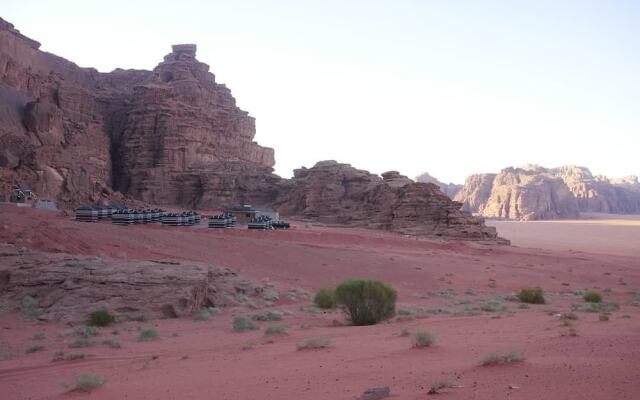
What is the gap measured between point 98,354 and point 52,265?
7.99 meters

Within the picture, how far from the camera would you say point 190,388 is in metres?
7.59

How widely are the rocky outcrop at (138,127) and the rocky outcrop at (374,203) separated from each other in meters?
5.81

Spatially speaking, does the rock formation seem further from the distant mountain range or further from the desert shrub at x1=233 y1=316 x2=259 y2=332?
the distant mountain range

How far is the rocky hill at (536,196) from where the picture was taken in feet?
418

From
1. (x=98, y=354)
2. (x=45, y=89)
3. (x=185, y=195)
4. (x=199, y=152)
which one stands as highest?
(x=45, y=89)

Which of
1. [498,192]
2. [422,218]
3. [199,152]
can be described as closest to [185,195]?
[199,152]

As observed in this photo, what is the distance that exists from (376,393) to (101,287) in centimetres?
1232

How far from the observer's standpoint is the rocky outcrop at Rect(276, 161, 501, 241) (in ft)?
165

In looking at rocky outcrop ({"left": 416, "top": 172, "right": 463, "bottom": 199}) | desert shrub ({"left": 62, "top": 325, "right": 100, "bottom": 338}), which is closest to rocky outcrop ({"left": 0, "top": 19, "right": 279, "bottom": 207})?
desert shrub ({"left": 62, "top": 325, "right": 100, "bottom": 338})

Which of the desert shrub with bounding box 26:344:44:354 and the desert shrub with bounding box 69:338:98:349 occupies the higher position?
the desert shrub with bounding box 69:338:98:349

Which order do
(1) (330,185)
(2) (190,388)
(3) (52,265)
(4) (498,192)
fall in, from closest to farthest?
1. (2) (190,388)
2. (3) (52,265)
3. (1) (330,185)
4. (4) (498,192)

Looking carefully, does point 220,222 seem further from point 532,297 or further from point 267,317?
point 267,317

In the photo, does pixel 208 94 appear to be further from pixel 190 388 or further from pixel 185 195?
pixel 190 388

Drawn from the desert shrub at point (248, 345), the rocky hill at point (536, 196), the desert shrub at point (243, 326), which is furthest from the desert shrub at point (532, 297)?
the rocky hill at point (536, 196)
